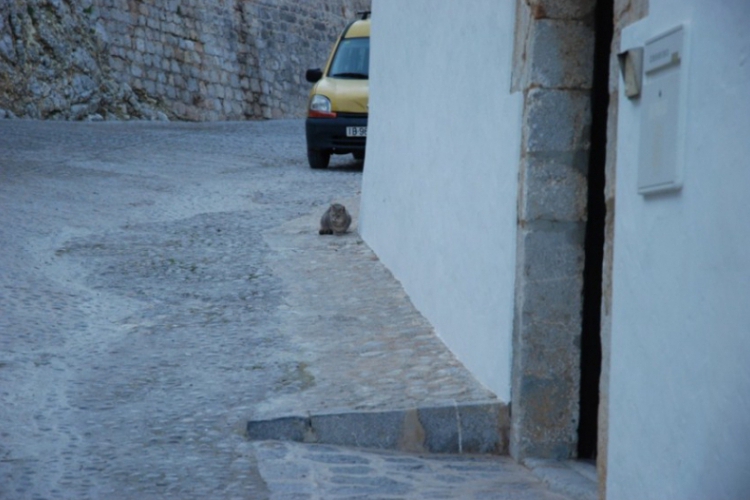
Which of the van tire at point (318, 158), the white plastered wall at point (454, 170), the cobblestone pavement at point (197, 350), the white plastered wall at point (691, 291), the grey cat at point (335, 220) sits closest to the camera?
the white plastered wall at point (691, 291)

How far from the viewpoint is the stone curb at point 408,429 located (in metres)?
5.06

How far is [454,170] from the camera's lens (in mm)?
6496

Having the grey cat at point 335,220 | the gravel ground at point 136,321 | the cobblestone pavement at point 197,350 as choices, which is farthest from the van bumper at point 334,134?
the grey cat at point 335,220

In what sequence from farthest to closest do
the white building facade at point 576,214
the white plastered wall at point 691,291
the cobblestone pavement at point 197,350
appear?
the cobblestone pavement at point 197,350
the white building facade at point 576,214
the white plastered wall at point 691,291

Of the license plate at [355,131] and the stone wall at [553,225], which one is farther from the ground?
the license plate at [355,131]

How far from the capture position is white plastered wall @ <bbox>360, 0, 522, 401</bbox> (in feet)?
17.8

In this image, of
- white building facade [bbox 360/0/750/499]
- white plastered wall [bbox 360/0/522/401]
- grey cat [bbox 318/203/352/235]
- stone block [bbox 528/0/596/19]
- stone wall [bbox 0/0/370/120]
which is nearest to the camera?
white building facade [bbox 360/0/750/499]

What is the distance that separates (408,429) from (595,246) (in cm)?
112

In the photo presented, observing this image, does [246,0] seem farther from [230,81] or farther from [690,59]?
[690,59]

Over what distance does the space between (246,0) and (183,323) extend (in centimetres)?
2116

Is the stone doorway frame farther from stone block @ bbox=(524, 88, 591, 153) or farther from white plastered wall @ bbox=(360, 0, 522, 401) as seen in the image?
white plastered wall @ bbox=(360, 0, 522, 401)

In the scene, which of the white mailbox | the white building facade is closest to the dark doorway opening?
the white building facade

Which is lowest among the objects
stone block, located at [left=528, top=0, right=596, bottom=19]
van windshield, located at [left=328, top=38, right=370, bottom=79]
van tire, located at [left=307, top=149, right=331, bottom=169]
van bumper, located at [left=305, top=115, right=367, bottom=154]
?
van tire, located at [left=307, top=149, right=331, bottom=169]

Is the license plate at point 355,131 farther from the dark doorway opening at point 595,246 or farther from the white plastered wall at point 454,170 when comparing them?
the dark doorway opening at point 595,246
